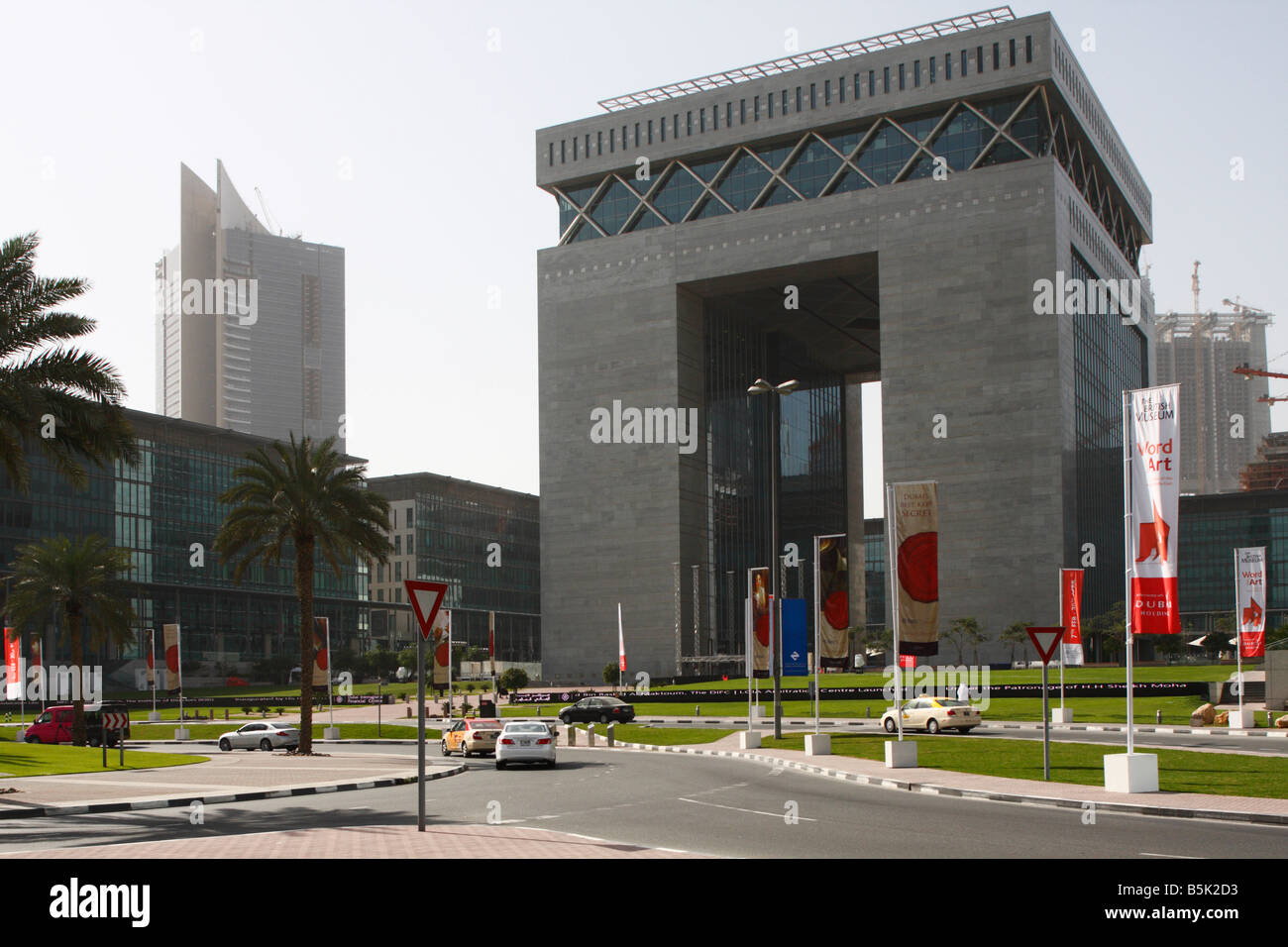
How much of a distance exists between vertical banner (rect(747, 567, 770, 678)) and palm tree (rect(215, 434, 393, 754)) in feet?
45.3

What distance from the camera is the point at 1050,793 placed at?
21.7 metres

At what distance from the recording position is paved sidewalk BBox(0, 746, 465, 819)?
23906 millimetres

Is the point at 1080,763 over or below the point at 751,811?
below

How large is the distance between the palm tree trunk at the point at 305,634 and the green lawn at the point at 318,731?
24.3ft

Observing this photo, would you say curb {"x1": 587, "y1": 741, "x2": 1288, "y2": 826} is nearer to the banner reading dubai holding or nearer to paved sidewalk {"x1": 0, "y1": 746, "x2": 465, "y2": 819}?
the banner reading dubai holding

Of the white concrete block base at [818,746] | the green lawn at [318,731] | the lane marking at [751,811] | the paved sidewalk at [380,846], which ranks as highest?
the paved sidewalk at [380,846]

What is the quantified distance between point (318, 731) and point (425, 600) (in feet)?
149

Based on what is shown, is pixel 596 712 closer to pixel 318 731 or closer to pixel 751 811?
pixel 318 731

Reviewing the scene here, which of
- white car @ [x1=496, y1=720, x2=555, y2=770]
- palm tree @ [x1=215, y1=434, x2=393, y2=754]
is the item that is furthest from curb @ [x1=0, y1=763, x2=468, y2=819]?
palm tree @ [x1=215, y1=434, x2=393, y2=754]

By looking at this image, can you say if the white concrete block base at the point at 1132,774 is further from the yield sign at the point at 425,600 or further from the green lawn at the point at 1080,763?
the yield sign at the point at 425,600

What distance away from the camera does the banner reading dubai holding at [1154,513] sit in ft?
74.4

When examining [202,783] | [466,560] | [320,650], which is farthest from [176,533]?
[202,783]

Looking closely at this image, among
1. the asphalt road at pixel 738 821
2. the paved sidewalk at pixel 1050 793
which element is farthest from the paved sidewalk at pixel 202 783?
the paved sidewalk at pixel 1050 793
